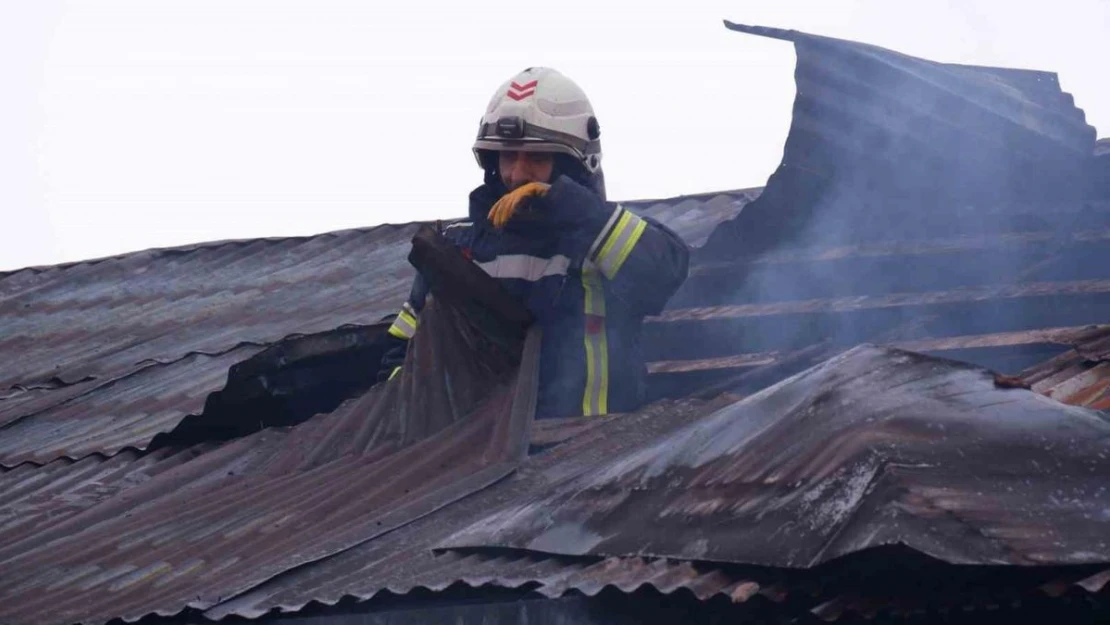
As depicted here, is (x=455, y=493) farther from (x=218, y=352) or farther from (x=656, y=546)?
(x=218, y=352)

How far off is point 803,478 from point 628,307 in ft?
9.51

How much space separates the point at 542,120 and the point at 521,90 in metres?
0.20

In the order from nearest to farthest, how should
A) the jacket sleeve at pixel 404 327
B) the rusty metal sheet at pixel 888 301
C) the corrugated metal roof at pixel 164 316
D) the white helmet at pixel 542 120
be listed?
the rusty metal sheet at pixel 888 301, the white helmet at pixel 542 120, the jacket sleeve at pixel 404 327, the corrugated metal roof at pixel 164 316

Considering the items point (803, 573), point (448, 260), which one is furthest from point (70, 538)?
point (803, 573)

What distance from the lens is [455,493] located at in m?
5.62

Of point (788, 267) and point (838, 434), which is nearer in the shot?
point (838, 434)

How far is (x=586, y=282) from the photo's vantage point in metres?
6.82

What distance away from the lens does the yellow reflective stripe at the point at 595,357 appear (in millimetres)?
6871

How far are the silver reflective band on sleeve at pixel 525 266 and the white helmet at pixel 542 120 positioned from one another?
1.64 ft

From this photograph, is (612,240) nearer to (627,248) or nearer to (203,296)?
(627,248)

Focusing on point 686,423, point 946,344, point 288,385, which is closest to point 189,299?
point 288,385

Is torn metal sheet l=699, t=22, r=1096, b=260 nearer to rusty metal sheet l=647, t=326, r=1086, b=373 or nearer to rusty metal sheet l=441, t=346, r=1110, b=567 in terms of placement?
rusty metal sheet l=647, t=326, r=1086, b=373

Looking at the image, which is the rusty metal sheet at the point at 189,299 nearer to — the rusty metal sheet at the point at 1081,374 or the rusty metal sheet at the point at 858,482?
the rusty metal sheet at the point at 1081,374

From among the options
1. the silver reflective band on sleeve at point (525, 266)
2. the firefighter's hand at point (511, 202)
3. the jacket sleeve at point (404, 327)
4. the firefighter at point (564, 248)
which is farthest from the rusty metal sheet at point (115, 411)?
the firefighter's hand at point (511, 202)
